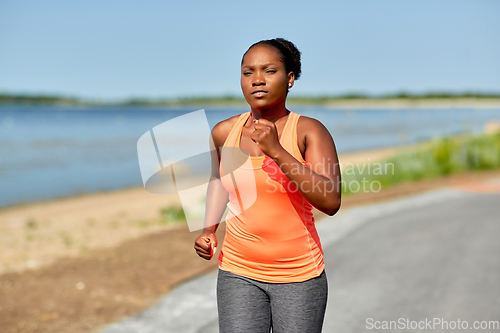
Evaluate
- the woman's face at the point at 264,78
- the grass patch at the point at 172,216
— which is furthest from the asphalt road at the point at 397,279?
the grass patch at the point at 172,216

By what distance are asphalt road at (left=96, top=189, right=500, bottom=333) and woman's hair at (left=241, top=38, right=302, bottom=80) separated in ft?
8.82

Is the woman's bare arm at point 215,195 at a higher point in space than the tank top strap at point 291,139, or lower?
lower

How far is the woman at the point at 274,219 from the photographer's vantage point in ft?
6.05

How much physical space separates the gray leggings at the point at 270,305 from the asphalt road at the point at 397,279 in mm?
2137

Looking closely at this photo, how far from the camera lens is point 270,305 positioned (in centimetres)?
198

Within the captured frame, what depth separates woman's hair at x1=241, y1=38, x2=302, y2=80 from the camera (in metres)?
1.91

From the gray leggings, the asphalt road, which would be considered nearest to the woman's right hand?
the gray leggings

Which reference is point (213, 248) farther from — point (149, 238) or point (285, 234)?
point (149, 238)

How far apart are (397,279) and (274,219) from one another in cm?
366

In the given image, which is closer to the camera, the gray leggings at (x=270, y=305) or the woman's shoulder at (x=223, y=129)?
the gray leggings at (x=270, y=305)

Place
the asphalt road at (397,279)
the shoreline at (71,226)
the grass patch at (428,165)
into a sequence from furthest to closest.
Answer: the grass patch at (428,165) < the shoreline at (71,226) < the asphalt road at (397,279)

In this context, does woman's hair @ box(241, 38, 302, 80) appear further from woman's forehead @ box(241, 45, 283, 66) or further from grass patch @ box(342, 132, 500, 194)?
grass patch @ box(342, 132, 500, 194)

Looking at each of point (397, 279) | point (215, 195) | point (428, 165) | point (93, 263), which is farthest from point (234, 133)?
point (428, 165)

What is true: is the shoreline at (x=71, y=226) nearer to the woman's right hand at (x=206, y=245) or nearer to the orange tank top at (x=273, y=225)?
the woman's right hand at (x=206, y=245)
